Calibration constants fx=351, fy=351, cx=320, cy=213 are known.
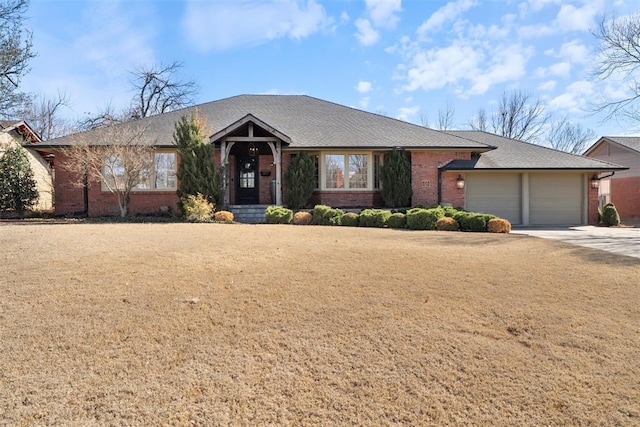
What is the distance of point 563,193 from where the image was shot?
Result: 1565 cm

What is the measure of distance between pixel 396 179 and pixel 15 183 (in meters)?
15.9

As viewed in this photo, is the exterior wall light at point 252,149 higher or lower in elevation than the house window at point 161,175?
higher

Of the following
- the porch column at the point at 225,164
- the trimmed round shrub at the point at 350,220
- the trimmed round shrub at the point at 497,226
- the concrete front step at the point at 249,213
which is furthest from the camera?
the porch column at the point at 225,164

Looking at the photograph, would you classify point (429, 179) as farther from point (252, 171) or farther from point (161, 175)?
point (161, 175)

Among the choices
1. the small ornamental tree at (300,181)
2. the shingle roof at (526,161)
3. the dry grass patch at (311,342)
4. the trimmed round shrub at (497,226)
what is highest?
the shingle roof at (526,161)

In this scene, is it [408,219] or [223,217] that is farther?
[223,217]

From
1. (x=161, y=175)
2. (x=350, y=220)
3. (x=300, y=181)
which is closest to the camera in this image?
(x=350, y=220)

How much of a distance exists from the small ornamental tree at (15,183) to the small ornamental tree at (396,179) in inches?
597

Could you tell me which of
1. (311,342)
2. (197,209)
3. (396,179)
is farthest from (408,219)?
(311,342)

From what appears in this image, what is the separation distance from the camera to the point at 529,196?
1555 centimetres

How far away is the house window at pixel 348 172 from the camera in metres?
14.9

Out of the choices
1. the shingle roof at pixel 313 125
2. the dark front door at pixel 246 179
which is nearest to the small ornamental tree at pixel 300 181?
the shingle roof at pixel 313 125

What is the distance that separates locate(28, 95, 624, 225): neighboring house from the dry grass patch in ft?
30.1

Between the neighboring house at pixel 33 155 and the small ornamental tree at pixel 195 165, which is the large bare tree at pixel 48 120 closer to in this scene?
the neighboring house at pixel 33 155
